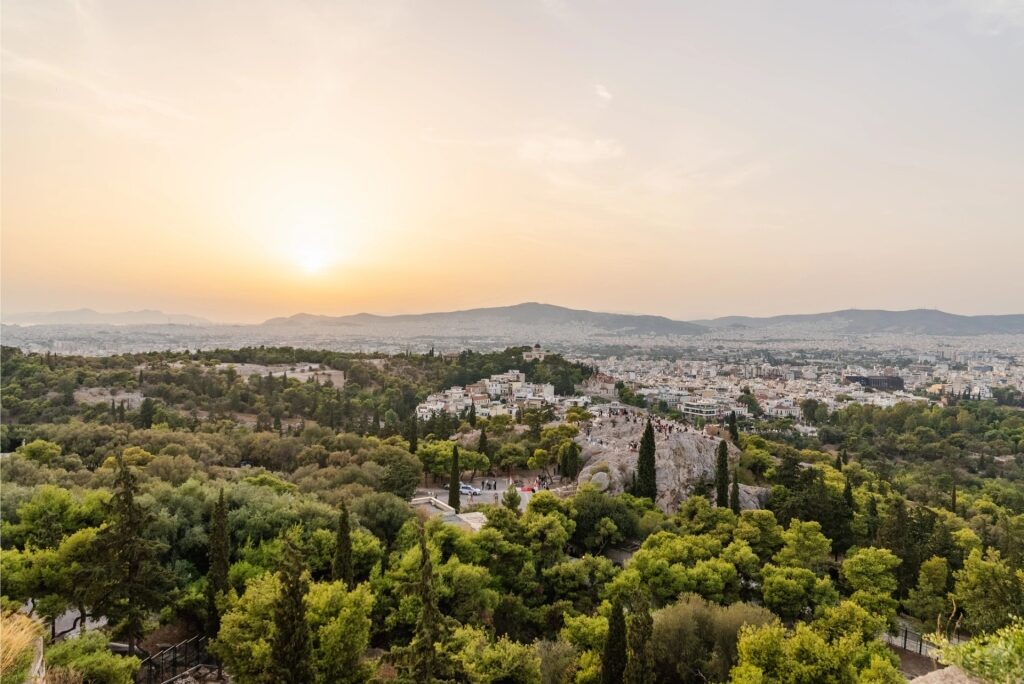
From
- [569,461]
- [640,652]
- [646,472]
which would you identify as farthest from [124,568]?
[569,461]

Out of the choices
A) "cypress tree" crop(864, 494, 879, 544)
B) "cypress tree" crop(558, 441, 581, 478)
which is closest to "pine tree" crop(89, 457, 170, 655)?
"cypress tree" crop(558, 441, 581, 478)

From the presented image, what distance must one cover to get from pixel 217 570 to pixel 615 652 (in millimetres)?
9032

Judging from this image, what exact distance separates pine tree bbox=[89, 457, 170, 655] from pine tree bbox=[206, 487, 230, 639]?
1491mm

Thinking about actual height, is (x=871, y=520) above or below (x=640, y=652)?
below

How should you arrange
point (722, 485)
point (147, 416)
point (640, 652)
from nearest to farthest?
point (640, 652) → point (722, 485) → point (147, 416)

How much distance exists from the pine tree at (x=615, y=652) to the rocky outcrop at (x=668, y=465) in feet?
47.3

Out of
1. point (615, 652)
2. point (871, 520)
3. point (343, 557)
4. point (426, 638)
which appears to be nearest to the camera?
point (426, 638)

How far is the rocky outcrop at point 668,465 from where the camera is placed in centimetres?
2681

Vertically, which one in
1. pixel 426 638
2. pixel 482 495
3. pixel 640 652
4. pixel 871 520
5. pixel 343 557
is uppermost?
pixel 426 638

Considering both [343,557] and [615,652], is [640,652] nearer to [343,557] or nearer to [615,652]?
[615,652]

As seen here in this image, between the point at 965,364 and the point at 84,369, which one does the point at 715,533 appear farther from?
the point at 965,364

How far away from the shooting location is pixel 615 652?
11.2 meters

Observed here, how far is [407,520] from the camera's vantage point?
18.3 m

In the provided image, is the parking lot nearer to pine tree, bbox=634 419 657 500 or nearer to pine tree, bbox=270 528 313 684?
pine tree, bbox=634 419 657 500
